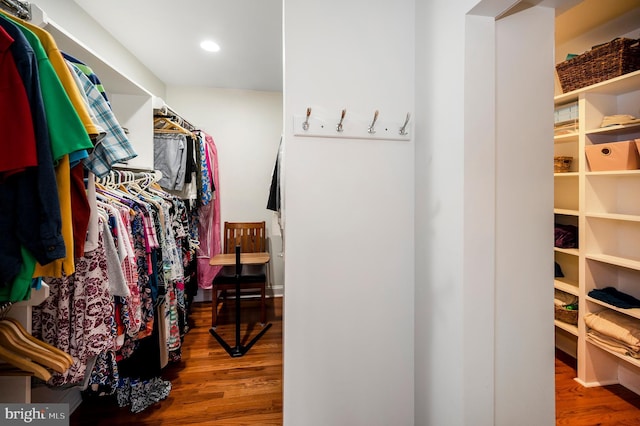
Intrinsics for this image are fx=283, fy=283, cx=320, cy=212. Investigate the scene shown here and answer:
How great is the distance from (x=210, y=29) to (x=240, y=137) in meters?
1.37

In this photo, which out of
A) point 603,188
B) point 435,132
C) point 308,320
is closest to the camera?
point 435,132

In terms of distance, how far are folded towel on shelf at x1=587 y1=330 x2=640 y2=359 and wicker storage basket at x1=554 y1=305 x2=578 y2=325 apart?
0.59 feet

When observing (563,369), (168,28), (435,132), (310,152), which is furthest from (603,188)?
(168,28)

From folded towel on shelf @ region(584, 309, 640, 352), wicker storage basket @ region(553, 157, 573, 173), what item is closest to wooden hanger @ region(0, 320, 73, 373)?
folded towel on shelf @ region(584, 309, 640, 352)

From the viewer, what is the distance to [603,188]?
1871mm

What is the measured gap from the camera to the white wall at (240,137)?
332cm

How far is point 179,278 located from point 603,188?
2.93 m

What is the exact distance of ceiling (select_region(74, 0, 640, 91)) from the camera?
1850mm

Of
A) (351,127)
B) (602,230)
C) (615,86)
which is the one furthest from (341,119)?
(602,230)

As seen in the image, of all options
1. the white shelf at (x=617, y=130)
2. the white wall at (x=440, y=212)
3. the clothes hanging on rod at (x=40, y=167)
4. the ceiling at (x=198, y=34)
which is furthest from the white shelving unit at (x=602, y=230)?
the clothes hanging on rod at (x=40, y=167)

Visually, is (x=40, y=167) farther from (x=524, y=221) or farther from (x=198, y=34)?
(x=198, y=34)

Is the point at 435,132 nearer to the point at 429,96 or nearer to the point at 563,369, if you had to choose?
the point at 429,96

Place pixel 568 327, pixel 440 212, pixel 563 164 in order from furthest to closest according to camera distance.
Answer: pixel 563 164 → pixel 568 327 → pixel 440 212

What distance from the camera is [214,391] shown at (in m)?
1.83
